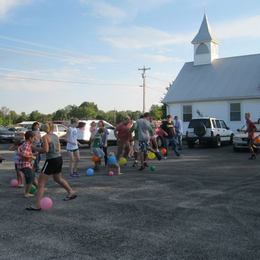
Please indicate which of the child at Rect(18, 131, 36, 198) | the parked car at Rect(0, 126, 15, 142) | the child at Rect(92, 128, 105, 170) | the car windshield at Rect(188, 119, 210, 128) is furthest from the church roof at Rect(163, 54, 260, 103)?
the child at Rect(18, 131, 36, 198)

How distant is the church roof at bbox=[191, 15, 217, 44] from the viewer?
36.9 meters

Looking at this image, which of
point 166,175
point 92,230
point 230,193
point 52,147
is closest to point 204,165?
point 166,175

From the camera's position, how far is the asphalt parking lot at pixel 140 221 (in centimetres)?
558

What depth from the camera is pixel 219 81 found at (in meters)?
33.1

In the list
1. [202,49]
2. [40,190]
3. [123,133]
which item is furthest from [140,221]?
[202,49]

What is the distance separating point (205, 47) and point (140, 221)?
31.2 meters

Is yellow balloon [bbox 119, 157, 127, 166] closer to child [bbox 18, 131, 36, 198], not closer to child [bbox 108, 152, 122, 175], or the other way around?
child [bbox 108, 152, 122, 175]

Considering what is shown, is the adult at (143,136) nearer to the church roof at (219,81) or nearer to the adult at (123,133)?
the adult at (123,133)

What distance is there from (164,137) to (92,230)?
41.0 ft

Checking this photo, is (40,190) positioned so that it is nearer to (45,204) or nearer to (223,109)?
(45,204)

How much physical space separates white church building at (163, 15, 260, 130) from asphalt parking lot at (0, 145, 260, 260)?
19902mm

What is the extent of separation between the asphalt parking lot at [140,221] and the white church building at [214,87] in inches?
784

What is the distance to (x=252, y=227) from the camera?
6.61 metres

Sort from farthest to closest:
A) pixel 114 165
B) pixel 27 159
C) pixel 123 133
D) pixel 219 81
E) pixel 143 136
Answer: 1. pixel 219 81
2. pixel 123 133
3. pixel 143 136
4. pixel 114 165
5. pixel 27 159
